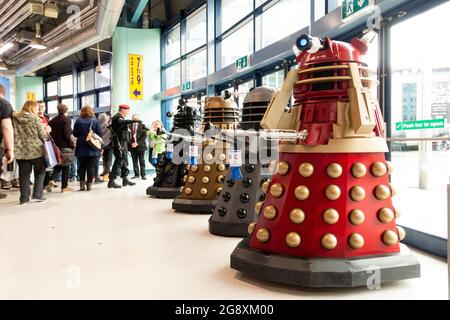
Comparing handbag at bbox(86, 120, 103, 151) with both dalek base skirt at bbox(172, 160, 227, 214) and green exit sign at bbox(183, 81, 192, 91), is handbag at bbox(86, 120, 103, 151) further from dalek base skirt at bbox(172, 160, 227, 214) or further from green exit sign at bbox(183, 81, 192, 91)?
green exit sign at bbox(183, 81, 192, 91)

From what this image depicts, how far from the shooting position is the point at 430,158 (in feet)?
11.4

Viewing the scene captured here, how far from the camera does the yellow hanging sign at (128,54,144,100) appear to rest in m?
11.5

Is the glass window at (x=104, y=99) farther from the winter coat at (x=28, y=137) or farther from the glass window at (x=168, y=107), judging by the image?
the winter coat at (x=28, y=137)

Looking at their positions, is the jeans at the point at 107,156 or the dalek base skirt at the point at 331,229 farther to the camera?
the jeans at the point at 107,156

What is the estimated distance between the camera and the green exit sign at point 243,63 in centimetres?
692

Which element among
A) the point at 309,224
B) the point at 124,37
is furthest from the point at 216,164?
the point at 124,37

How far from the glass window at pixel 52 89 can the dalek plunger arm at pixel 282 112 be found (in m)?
17.4

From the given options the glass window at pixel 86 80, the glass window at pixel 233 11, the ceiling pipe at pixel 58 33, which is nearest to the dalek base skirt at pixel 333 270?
the glass window at pixel 233 11

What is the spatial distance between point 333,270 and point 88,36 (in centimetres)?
873

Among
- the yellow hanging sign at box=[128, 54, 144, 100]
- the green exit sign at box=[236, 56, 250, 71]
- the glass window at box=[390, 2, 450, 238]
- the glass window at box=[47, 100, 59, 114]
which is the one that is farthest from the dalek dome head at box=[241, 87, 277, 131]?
the glass window at box=[47, 100, 59, 114]

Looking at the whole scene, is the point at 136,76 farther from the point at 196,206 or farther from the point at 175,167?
the point at 196,206

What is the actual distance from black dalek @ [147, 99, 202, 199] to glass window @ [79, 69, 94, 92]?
37.4 ft

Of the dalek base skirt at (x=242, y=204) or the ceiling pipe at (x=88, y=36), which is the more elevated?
the ceiling pipe at (x=88, y=36)

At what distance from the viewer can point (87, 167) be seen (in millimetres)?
6328
